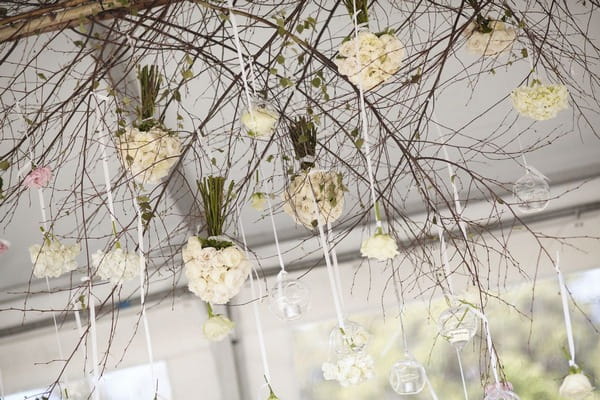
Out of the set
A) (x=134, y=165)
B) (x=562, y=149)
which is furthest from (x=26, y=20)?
(x=562, y=149)

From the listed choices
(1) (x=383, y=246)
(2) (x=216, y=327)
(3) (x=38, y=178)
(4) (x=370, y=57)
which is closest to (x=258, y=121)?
(4) (x=370, y=57)

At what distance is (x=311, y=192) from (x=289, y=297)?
0.91ft

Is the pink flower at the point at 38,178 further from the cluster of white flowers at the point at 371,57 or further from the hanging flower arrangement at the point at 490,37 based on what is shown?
the hanging flower arrangement at the point at 490,37

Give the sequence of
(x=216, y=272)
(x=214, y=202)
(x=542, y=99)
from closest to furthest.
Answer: (x=216, y=272)
(x=214, y=202)
(x=542, y=99)

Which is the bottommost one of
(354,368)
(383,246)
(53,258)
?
(354,368)

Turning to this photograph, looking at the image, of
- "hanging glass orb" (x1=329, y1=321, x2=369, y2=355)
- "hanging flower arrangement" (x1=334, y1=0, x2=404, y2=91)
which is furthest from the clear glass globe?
"hanging flower arrangement" (x1=334, y1=0, x2=404, y2=91)

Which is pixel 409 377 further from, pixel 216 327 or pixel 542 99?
pixel 542 99

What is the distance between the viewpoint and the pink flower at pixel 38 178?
228cm

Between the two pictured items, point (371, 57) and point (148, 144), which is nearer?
point (371, 57)

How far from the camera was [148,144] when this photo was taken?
2.13 m

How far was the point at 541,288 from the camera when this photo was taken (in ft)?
13.9

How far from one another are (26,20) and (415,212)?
234 centimetres

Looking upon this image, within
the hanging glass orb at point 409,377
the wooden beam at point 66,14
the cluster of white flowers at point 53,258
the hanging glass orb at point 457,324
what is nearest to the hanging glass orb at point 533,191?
the hanging glass orb at point 457,324

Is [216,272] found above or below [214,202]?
below
